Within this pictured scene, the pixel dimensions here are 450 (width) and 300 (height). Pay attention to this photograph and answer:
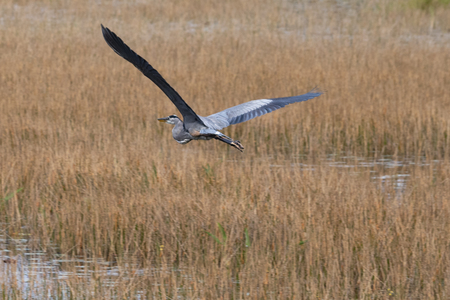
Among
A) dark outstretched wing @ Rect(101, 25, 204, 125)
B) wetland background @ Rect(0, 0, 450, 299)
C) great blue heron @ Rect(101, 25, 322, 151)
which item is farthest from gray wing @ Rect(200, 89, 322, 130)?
dark outstretched wing @ Rect(101, 25, 204, 125)

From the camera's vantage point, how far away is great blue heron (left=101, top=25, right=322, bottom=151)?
162 inches

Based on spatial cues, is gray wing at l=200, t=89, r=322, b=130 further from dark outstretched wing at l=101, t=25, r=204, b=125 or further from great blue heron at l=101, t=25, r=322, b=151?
dark outstretched wing at l=101, t=25, r=204, b=125

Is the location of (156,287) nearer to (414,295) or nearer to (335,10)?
(414,295)

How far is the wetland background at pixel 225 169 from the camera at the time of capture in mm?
4176

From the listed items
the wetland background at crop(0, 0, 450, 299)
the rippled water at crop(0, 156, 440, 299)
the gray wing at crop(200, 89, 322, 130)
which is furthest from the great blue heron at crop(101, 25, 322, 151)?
the rippled water at crop(0, 156, 440, 299)

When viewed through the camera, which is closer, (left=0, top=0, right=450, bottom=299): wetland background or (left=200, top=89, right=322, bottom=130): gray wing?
(left=0, top=0, right=450, bottom=299): wetland background

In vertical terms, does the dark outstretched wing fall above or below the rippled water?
above

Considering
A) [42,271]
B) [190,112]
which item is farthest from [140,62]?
[42,271]

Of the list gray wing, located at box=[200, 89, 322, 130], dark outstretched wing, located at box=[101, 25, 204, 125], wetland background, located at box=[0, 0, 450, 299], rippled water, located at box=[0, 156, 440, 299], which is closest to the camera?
rippled water, located at box=[0, 156, 440, 299]

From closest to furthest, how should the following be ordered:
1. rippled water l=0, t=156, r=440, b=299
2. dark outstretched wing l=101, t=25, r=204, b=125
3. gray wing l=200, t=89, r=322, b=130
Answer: rippled water l=0, t=156, r=440, b=299 → dark outstretched wing l=101, t=25, r=204, b=125 → gray wing l=200, t=89, r=322, b=130

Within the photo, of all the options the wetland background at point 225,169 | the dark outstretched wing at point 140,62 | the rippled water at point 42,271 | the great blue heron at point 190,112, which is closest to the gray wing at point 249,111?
the great blue heron at point 190,112

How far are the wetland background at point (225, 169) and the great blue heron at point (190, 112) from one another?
609 mm

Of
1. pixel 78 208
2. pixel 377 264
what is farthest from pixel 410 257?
pixel 78 208

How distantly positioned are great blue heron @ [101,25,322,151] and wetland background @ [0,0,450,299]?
609mm
